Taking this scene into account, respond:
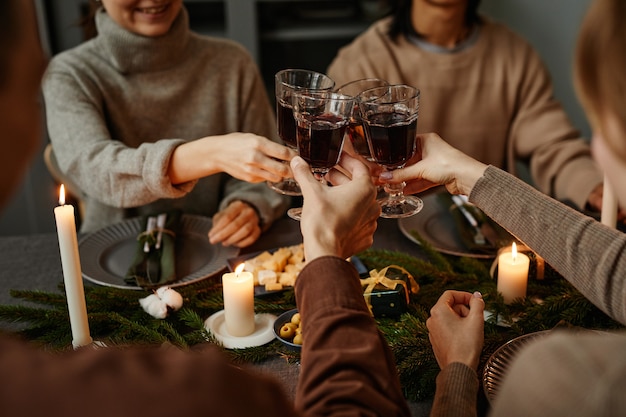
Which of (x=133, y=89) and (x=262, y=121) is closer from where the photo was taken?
(x=133, y=89)

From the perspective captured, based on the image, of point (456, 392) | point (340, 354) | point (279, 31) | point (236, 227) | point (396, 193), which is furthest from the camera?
point (279, 31)

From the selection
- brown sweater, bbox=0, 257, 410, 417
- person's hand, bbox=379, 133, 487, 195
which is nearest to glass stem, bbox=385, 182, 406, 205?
person's hand, bbox=379, 133, 487, 195

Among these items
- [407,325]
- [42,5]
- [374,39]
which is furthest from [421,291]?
[42,5]

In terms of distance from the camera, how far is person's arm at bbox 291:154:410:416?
0.84m

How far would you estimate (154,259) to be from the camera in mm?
1554

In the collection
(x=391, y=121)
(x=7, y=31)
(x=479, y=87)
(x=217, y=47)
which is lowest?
(x=479, y=87)

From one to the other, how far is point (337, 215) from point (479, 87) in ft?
5.03

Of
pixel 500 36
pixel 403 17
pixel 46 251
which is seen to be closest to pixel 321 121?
pixel 46 251

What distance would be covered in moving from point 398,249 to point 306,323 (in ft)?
2.52

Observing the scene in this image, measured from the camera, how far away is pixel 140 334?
49.9 inches

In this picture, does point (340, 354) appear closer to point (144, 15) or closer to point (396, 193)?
point (396, 193)

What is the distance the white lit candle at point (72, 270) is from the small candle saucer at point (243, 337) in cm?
23

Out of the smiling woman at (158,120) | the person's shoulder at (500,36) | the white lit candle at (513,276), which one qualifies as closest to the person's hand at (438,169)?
the white lit candle at (513,276)

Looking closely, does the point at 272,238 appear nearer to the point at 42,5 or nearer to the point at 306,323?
the point at 306,323
